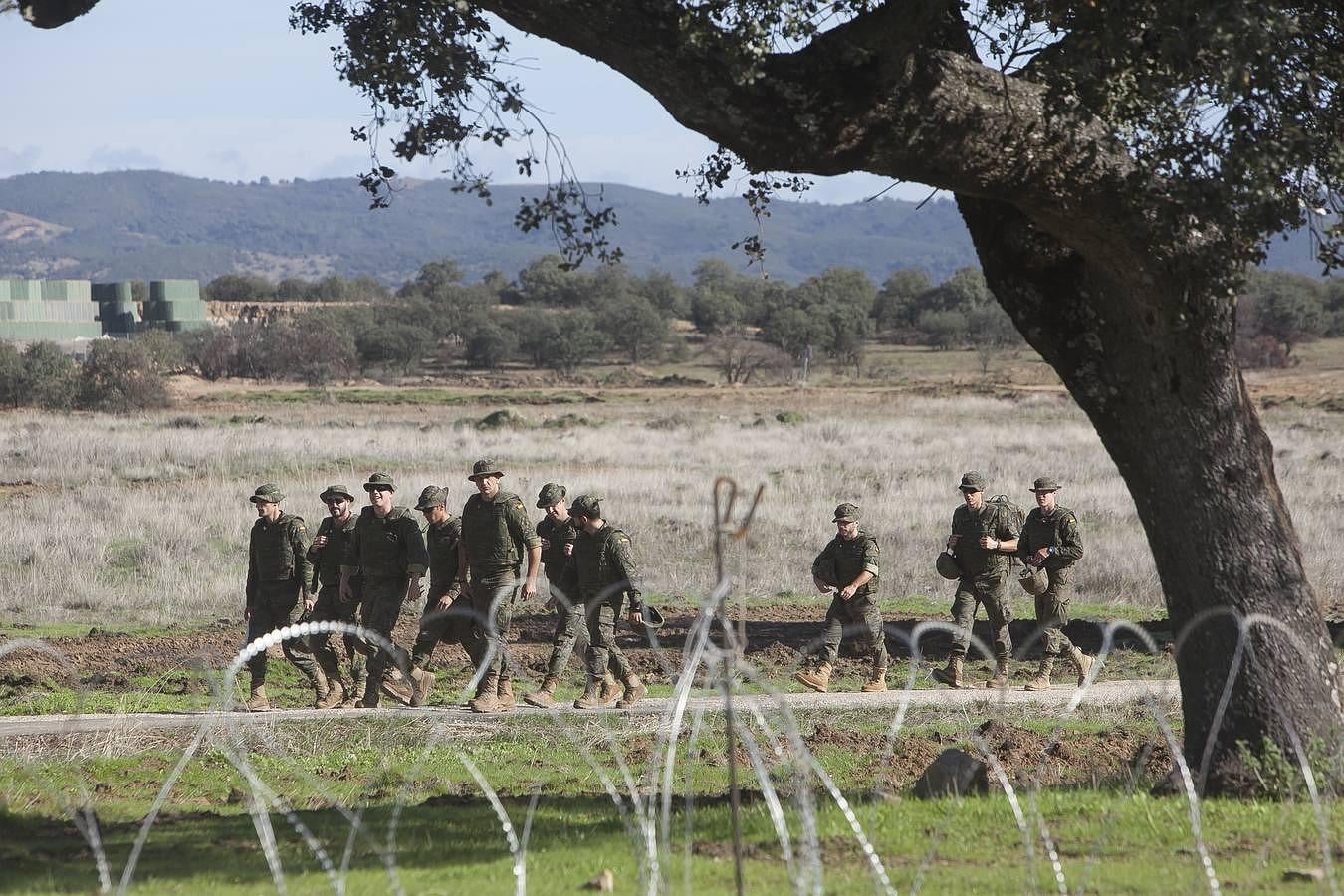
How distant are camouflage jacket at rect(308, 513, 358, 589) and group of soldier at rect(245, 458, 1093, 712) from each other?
11mm

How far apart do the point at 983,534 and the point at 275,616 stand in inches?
234

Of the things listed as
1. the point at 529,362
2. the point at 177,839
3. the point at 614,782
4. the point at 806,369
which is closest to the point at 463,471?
the point at 614,782

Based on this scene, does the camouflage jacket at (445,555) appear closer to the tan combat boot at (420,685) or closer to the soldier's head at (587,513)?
the tan combat boot at (420,685)

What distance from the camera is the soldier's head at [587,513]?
12.8m

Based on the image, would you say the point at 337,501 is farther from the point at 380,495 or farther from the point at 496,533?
the point at 496,533

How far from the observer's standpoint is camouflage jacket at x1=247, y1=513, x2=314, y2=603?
1264cm

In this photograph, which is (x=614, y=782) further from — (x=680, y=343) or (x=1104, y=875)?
(x=680, y=343)

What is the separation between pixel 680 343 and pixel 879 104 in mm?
76864

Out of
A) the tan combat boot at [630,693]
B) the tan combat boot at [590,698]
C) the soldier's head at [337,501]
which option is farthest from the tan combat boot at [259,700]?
the tan combat boot at [630,693]

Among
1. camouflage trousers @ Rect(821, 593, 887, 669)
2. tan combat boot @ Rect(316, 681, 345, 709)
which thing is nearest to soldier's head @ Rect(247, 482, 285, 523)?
tan combat boot @ Rect(316, 681, 345, 709)

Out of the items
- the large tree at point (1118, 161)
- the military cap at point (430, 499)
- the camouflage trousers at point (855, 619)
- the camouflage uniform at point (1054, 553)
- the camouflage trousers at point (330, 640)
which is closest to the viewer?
the large tree at point (1118, 161)

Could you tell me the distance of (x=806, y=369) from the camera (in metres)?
69.5

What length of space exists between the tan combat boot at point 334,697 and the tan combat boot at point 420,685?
2.34ft

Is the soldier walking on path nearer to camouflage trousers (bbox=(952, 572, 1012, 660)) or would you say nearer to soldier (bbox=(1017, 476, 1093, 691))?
camouflage trousers (bbox=(952, 572, 1012, 660))
